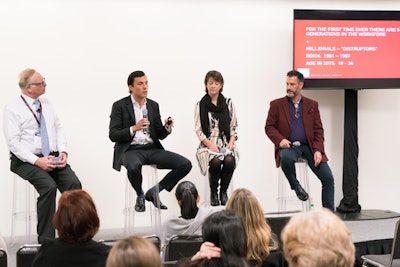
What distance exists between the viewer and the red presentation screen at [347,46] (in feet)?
19.9

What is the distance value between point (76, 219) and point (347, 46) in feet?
14.1

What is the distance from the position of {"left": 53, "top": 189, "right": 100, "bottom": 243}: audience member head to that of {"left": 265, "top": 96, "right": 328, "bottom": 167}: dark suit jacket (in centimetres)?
320

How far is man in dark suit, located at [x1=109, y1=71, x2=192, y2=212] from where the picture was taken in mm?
4988

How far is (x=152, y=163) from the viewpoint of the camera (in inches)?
200

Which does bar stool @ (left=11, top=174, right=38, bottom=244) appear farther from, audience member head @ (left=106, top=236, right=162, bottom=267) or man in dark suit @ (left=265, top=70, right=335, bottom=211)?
audience member head @ (left=106, top=236, right=162, bottom=267)

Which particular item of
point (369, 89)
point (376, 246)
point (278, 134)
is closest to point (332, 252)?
point (376, 246)

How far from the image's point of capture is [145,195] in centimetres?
508

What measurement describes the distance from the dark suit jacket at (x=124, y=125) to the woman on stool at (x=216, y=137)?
39cm

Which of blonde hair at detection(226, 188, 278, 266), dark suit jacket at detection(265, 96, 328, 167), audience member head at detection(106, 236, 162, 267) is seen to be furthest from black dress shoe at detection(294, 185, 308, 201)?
audience member head at detection(106, 236, 162, 267)

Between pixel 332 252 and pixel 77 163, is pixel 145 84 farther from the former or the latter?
pixel 332 252

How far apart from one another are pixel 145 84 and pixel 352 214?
106 inches

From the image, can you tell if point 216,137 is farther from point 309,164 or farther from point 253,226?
point 253,226

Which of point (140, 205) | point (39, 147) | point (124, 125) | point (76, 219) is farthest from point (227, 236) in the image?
point (124, 125)

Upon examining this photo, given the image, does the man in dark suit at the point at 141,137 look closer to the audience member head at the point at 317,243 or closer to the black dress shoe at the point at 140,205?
the black dress shoe at the point at 140,205
